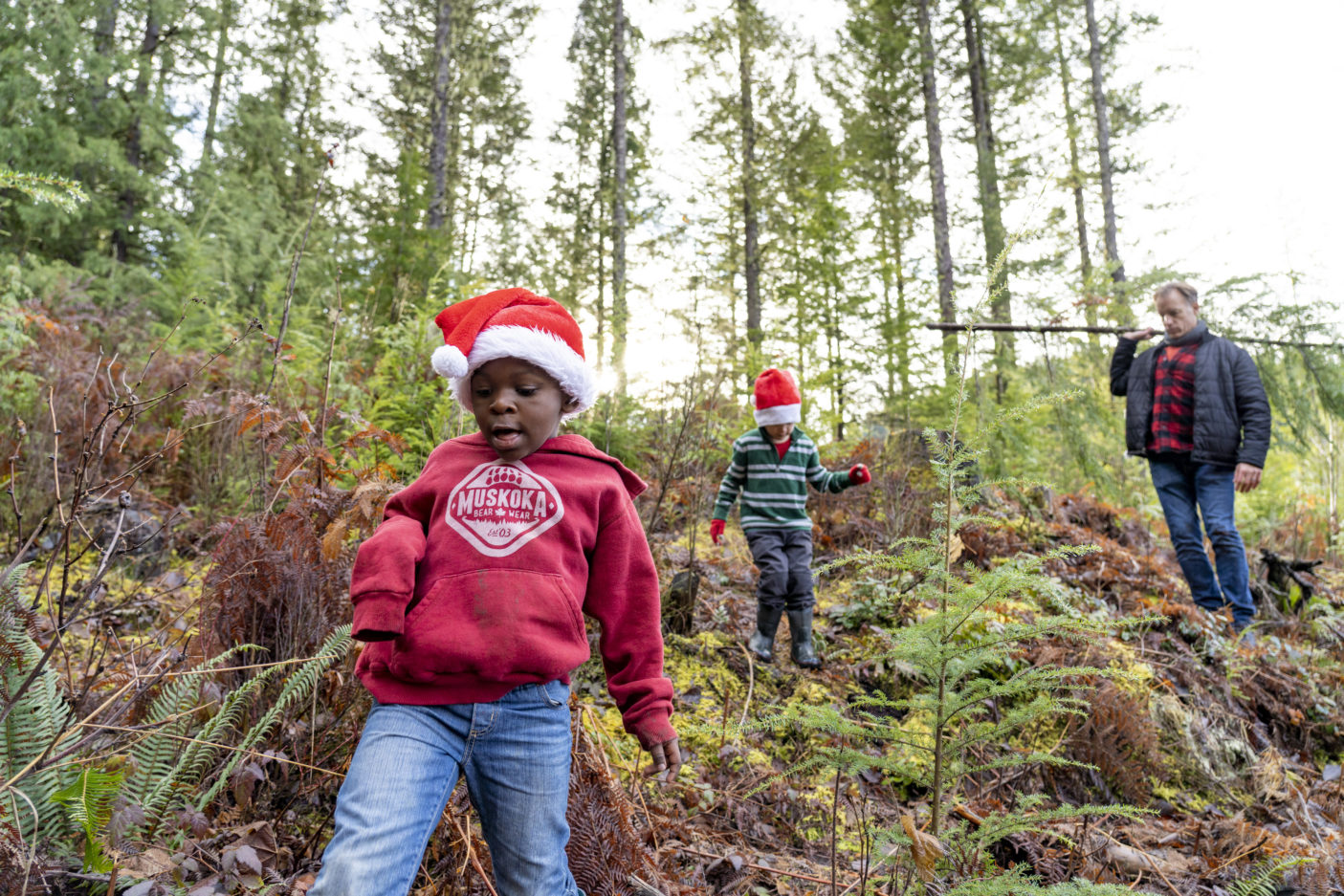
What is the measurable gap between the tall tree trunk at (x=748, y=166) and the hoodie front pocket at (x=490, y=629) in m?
12.1

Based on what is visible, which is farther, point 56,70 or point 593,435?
point 56,70

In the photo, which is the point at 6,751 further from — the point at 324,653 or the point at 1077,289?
the point at 1077,289

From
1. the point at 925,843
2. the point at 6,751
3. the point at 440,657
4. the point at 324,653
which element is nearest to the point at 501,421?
the point at 440,657

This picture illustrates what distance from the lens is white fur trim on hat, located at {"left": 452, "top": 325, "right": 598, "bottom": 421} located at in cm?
202

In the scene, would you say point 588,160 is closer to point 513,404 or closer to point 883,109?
point 883,109

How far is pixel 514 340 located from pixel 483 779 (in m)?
1.16

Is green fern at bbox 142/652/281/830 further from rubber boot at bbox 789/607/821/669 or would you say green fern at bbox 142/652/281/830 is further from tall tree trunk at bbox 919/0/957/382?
tall tree trunk at bbox 919/0/957/382

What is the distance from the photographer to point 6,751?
194 centimetres

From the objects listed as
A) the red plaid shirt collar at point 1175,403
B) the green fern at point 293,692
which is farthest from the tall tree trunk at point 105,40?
the red plaid shirt collar at point 1175,403

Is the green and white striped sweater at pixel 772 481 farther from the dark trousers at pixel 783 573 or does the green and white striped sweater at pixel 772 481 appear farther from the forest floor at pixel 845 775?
the forest floor at pixel 845 775

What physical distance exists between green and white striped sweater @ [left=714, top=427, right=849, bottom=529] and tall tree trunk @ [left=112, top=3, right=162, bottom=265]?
11.7 m

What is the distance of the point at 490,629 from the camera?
1.73 metres

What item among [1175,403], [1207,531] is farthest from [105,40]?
[1207,531]

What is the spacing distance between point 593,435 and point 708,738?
11.0ft
